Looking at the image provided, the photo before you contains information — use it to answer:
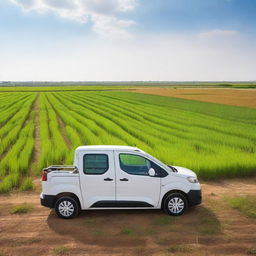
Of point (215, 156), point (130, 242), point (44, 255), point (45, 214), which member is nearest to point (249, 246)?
point (130, 242)

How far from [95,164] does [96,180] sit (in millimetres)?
396

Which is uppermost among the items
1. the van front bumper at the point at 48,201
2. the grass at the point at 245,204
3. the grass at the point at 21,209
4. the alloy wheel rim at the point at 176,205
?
the van front bumper at the point at 48,201

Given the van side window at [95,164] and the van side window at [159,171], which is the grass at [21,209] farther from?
the van side window at [159,171]

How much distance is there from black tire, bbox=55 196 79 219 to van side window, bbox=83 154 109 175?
796mm

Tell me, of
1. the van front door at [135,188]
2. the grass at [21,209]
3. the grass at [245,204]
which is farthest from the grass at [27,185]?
the grass at [245,204]

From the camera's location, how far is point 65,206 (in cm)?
776

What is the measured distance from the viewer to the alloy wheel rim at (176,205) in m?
7.93

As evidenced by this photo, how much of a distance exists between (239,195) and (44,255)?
6041mm

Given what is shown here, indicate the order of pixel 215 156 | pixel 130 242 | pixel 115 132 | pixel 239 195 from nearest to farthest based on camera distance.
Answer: pixel 130 242 < pixel 239 195 < pixel 215 156 < pixel 115 132

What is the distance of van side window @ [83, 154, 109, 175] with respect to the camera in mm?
7797

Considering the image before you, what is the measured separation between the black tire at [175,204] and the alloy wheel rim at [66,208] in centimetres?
230

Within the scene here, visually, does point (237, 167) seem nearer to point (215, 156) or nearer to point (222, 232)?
point (215, 156)

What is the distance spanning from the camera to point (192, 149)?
1487cm

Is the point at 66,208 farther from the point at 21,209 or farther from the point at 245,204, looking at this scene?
the point at 245,204
